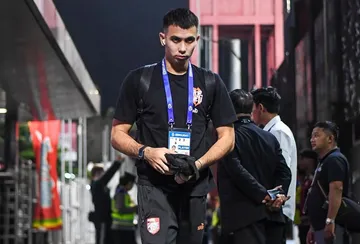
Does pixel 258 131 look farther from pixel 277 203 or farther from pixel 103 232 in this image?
pixel 103 232

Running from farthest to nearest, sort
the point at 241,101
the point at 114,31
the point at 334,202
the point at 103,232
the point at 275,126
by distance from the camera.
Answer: the point at 103,232, the point at 114,31, the point at 334,202, the point at 275,126, the point at 241,101

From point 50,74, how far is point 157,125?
878cm

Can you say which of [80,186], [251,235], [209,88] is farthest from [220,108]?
[80,186]

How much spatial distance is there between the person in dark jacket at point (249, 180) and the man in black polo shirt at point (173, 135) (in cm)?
151

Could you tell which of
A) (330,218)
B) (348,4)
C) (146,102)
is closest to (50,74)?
(348,4)

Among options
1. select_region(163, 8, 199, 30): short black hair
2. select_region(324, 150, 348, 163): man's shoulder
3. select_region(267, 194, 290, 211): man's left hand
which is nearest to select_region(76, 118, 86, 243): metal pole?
select_region(324, 150, 348, 163): man's shoulder

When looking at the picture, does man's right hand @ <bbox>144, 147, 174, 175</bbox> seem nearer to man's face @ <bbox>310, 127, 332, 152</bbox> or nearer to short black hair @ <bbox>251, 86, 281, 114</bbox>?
short black hair @ <bbox>251, 86, 281, 114</bbox>

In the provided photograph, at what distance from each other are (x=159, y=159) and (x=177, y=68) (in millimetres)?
510

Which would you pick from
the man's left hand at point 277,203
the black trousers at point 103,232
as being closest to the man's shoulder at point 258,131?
the man's left hand at point 277,203

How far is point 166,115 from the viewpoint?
15.3 feet

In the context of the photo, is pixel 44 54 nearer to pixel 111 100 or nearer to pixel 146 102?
pixel 111 100

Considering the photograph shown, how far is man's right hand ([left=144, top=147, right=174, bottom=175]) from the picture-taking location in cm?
446

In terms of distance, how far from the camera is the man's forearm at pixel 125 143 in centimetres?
466

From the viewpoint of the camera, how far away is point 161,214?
181 inches
